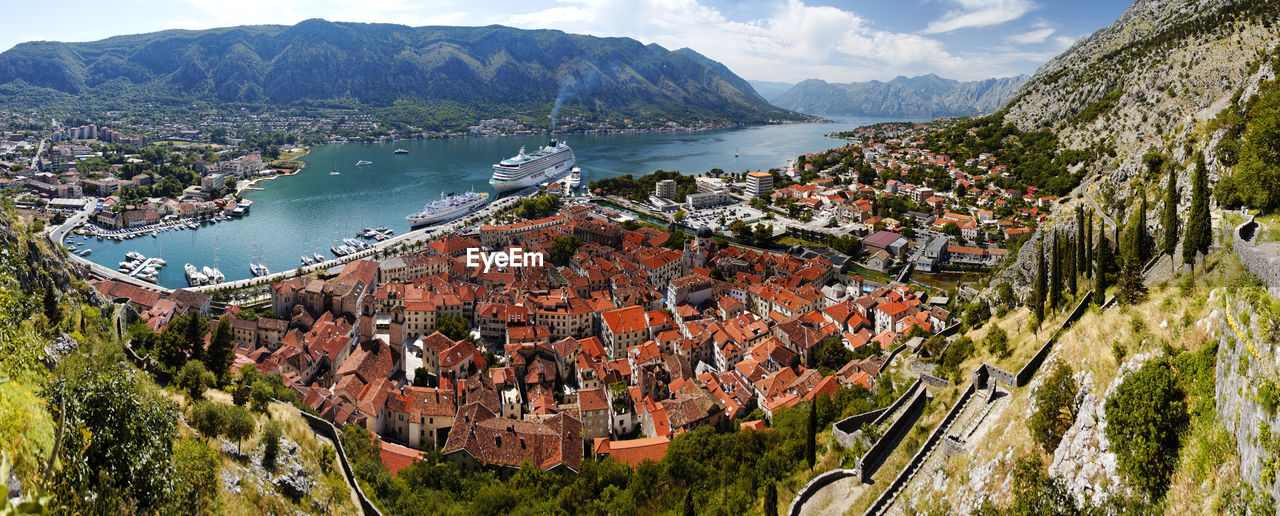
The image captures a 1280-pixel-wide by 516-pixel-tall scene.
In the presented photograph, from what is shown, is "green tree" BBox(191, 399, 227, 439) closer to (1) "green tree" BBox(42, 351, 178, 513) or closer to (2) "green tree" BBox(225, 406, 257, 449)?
(2) "green tree" BBox(225, 406, 257, 449)

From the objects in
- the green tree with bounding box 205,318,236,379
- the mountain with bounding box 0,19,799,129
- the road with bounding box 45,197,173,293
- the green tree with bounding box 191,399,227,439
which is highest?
the mountain with bounding box 0,19,799,129

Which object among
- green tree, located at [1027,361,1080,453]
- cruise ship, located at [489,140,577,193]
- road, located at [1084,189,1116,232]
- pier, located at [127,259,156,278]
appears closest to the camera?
green tree, located at [1027,361,1080,453]

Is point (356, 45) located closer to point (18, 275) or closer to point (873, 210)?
point (873, 210)

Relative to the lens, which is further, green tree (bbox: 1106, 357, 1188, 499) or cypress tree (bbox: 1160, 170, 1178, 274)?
cypress tree (bbox: 1160, 170, 1178, 274)

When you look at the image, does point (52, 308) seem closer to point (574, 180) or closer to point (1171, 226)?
point (1171, 226)

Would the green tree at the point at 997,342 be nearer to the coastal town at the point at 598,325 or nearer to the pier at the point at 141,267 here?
the coastal town at the point at 598,325
